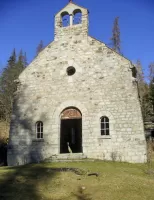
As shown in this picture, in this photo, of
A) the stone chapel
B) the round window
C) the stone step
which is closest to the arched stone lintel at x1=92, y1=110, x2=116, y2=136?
the stone chapel

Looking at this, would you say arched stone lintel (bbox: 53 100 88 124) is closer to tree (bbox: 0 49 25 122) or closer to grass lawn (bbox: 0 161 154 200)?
grass lawn (bbox: 0 161 154 200)

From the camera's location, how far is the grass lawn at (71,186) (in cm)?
714

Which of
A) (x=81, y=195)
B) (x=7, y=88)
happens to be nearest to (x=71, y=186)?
(x=81, y=195)

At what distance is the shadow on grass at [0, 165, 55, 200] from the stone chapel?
4.31m

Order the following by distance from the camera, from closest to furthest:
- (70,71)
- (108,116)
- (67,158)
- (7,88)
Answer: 1. (67,158)
2. (108,116)
3. (70,71)
4. (7,88)

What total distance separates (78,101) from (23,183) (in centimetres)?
756

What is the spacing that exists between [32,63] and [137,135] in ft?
29.1

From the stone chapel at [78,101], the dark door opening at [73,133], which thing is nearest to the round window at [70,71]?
the stone chapel at [78,101]

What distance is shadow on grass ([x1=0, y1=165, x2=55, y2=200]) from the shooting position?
7.11 m

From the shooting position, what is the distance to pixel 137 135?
1331cm

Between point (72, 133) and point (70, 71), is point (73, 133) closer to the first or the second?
point (72, 133)

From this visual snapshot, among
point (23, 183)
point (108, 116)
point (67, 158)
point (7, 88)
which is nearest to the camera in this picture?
point (23, 183)

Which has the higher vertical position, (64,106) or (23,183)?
(64,106)

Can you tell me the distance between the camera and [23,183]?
27.3 ft
